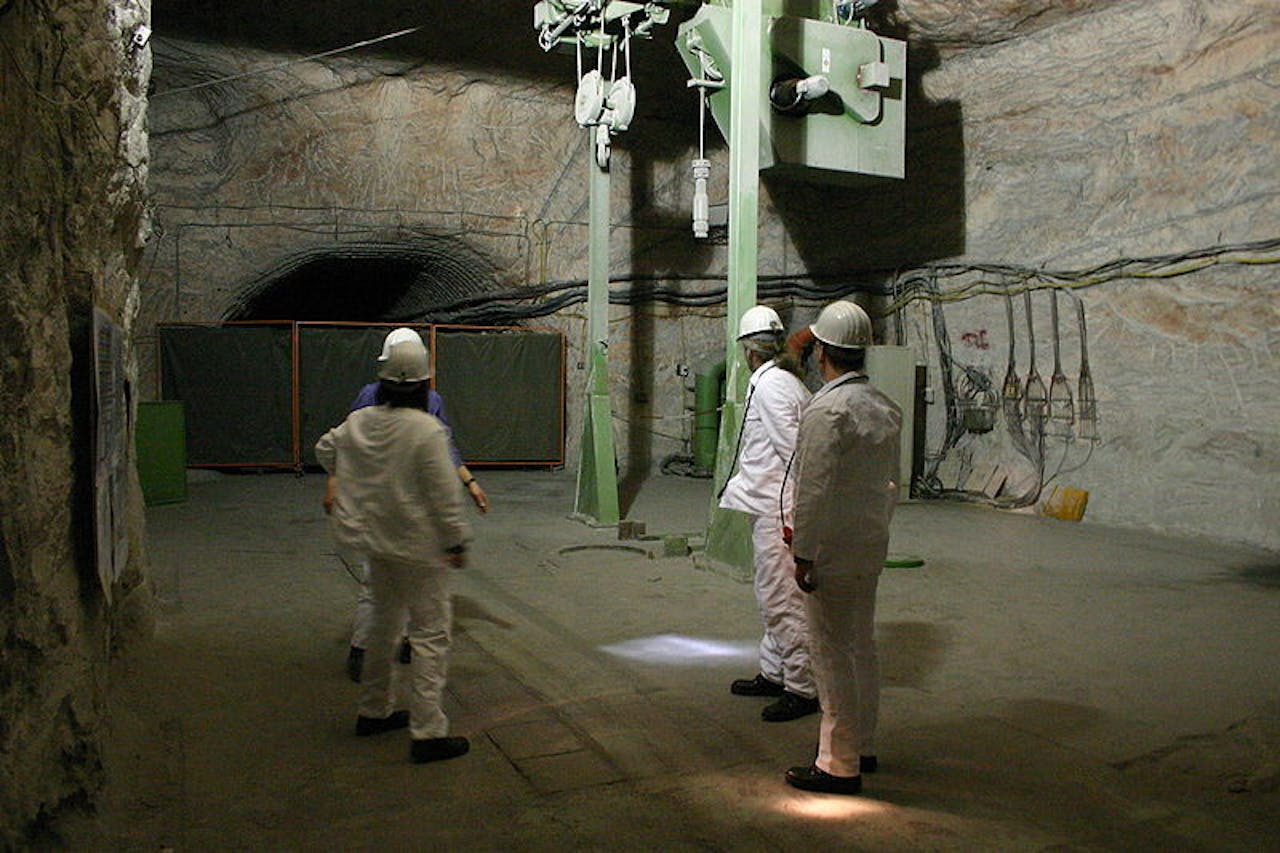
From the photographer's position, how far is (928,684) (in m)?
4.35

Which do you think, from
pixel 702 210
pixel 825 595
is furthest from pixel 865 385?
pixel 702 210

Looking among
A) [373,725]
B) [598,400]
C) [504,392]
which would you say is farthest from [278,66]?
[373,725]

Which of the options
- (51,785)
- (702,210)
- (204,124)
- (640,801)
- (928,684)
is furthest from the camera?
(204,124)

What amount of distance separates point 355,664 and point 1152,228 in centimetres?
784

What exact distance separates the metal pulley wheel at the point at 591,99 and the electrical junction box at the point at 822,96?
748mm

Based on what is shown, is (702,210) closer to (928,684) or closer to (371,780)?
(928,684)

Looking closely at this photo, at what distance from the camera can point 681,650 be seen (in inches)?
190

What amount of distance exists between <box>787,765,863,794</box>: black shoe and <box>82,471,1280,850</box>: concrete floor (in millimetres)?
50

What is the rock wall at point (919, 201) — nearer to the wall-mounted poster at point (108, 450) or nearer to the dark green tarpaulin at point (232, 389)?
the dark green tarpaulin at point (232, 389)

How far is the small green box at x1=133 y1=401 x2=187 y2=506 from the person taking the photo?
923cm

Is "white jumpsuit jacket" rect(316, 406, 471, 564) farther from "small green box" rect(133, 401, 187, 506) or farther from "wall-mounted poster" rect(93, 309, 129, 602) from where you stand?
"small green box" rect(133, 401, 187, 506)

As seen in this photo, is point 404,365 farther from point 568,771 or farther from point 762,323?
point 762,323

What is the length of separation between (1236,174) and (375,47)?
9.15 m

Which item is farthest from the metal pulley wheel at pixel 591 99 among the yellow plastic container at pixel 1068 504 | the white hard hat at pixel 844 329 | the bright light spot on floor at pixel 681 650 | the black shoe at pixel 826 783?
Result: the black shoe at pixel 826 783
